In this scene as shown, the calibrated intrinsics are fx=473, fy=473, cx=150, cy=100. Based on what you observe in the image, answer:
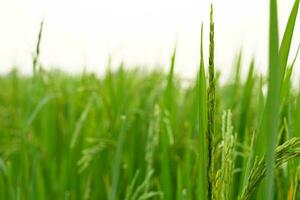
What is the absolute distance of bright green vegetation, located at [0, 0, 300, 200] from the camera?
644 mm

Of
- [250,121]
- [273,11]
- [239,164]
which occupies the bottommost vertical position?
[239,164]

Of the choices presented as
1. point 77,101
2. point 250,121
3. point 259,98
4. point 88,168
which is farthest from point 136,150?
point 259,98

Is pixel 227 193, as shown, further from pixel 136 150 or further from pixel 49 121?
pixel 49 121

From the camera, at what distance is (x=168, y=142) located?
66.6 inches

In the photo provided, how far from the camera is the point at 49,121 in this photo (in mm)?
2730

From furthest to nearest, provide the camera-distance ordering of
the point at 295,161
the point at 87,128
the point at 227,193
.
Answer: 1. the point at 87,128
2. the point at 295,161
3. the point at 227,193

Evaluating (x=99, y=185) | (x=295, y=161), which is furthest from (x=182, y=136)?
(x=295, y=161)

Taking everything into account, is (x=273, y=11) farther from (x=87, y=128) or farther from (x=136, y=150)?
(x=87, y=128)

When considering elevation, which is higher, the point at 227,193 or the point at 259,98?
the point at 259,98

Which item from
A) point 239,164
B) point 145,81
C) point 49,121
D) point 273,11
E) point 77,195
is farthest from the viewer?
point 145,81

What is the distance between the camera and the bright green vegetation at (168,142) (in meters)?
0.64

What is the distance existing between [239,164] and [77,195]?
75 cm

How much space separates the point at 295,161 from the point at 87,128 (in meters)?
1.58

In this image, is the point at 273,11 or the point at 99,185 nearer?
the point at 273,11
